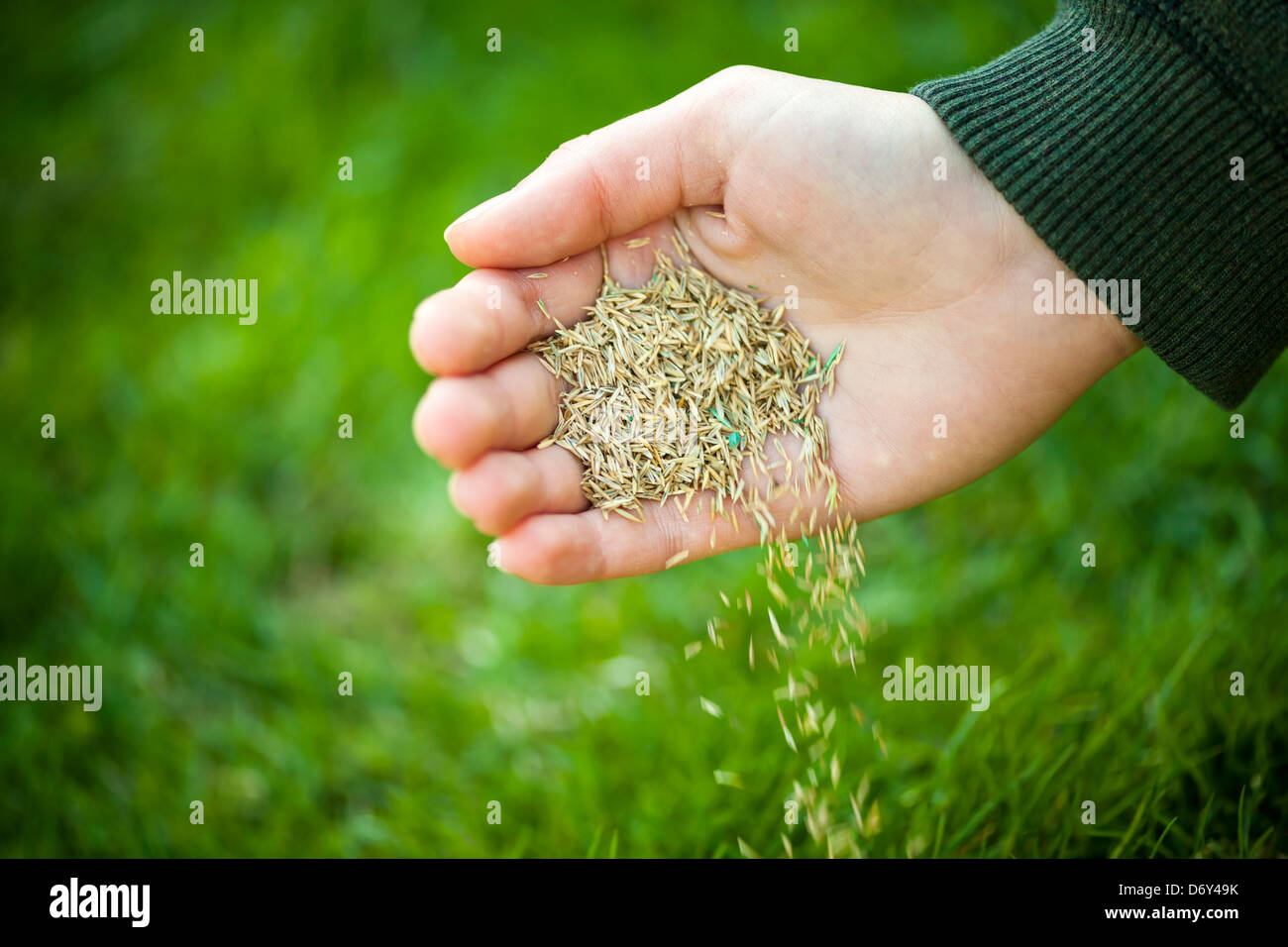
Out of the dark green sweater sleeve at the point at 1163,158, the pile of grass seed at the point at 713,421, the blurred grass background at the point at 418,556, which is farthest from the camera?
the blurred grass background at the point at 418,556

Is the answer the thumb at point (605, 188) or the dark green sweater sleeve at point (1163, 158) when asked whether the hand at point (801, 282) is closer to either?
the thumb at point (605, 188)

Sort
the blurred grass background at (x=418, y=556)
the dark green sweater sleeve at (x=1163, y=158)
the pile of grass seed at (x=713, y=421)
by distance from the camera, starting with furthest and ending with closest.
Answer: the blurred grass background at (x=418, y=556)
the pile of grass seed at (x=713, y=421)
the dark green sweater sleeve at (x=1163, y=158)

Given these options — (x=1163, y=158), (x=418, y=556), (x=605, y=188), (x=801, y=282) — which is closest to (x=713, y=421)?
(x=801, y=282)

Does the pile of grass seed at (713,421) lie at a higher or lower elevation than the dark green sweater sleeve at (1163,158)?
lower

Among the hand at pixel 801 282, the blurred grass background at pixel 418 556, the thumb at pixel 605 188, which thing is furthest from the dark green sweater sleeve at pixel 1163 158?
the blurred grass background at pixel 418 556

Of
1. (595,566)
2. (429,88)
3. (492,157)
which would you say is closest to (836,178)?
(595,566)

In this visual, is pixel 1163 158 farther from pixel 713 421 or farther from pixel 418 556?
pixel 418 556
